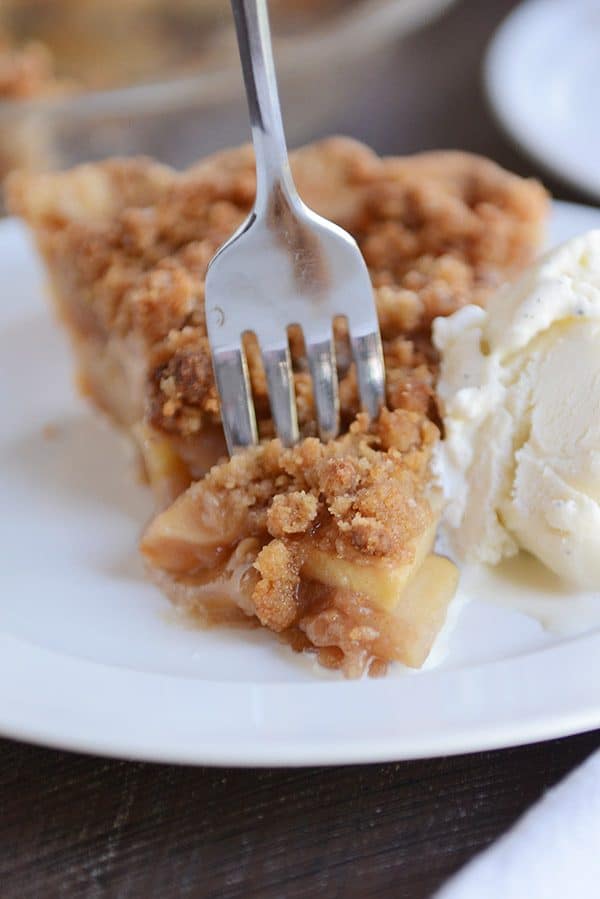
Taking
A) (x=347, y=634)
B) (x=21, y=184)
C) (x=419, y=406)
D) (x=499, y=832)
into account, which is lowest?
(x=499, y=832)

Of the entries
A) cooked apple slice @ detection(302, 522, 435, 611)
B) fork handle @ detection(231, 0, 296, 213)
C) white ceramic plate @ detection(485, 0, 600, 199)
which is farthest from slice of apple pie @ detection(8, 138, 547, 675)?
white ceramic plate @ detection(485, 0, 600, 199)

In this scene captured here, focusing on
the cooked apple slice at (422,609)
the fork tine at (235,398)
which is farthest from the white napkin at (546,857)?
the fork tine at (235,398)

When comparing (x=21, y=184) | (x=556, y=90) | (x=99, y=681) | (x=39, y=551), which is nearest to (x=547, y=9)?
(x=556, y=90)

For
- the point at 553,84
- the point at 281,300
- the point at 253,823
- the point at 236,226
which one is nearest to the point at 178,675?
the point at 253,823

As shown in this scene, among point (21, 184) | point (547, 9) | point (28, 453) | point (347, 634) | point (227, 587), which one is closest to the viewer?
point (347, 634)

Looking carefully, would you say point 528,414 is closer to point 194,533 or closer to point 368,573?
point 368,573

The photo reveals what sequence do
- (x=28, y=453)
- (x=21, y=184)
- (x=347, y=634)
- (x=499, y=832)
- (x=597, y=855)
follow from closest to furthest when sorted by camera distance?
(x=597, y=855) < (x=499, y=832) < (x=347, y=634) < (x=28, y=453) < (x=21, y=184)

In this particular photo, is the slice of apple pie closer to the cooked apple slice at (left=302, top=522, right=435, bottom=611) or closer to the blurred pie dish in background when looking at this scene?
the cooked apple slice at (left=302, top=522, right=435, bottom=611)

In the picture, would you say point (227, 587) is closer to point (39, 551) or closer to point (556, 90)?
point (39, 551)

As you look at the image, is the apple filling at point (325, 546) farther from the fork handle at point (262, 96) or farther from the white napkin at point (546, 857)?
the fork handle at point (262, 96)
